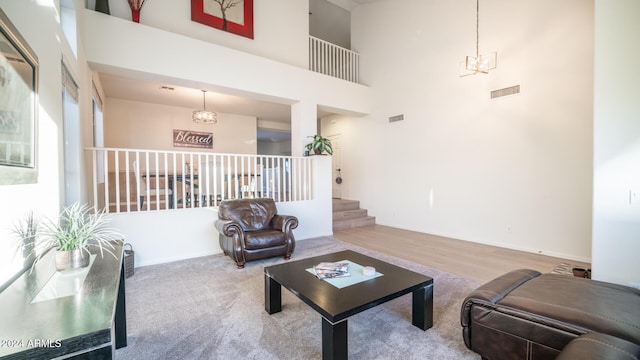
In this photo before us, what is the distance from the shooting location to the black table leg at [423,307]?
2.12 meters

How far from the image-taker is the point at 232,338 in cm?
202

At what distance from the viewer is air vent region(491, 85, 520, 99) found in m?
4.29

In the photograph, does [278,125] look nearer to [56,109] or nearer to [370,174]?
[370,174]

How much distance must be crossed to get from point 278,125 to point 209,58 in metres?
5.36

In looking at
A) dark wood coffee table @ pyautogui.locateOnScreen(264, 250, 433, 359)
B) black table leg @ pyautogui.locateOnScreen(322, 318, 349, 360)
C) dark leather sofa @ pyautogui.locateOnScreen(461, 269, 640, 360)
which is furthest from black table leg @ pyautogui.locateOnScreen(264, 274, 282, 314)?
dark leather sofa @ pyautogui.locateOnScreen(461, 269, 640, 360)

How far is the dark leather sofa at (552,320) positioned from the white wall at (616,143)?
1125 millimetres

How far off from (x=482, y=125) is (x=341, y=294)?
4.26 m

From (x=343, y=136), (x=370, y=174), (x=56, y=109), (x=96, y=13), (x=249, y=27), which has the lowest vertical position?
(x=370, y=174)

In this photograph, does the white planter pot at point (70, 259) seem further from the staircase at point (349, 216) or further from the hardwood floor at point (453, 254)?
the staircase at point (349, 216)

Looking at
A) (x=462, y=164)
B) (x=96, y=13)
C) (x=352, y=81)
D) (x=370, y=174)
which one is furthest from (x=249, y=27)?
(x=462, y=164)

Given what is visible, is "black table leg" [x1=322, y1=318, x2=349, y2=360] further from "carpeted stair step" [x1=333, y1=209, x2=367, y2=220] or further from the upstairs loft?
"carpeted stair step" [x1=333, y1=209, x2=367, y2=220]

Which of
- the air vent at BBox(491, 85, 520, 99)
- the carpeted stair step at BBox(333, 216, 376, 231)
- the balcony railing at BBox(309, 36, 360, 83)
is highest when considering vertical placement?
the balcony railing at BBox(309, 36, 360, 83)

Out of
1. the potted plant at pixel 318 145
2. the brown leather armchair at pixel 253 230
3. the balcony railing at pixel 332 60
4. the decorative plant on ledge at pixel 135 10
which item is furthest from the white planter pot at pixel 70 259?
the balcony railing at pixel 332 60

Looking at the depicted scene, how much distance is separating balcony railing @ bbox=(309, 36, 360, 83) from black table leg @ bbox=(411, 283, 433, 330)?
5.22m
